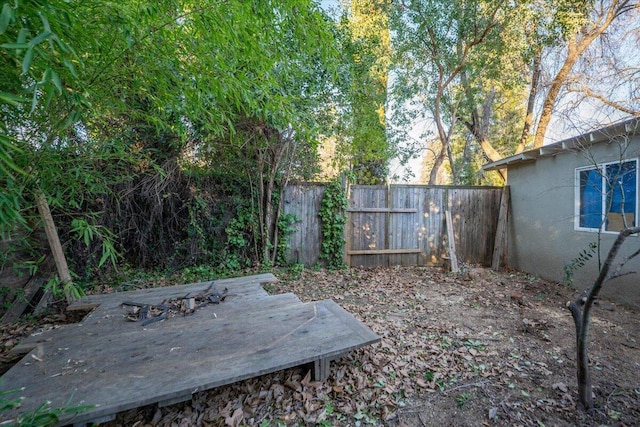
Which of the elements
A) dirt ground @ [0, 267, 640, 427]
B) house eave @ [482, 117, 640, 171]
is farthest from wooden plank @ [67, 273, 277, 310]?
house eave @ [482, 117, 640, 171]

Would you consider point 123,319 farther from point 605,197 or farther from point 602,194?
point 605,197

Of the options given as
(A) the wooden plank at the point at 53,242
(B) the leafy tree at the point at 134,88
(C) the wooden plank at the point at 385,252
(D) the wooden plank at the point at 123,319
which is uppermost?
(B) the leafy tree at the point at 134,88

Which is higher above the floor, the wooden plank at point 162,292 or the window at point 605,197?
the window at point 605,197

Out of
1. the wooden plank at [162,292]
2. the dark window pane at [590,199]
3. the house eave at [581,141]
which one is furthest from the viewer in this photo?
the dark window pane at [590,199]

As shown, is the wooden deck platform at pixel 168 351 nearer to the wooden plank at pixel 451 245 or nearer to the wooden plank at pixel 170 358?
the wooden plank at pixel 170 358

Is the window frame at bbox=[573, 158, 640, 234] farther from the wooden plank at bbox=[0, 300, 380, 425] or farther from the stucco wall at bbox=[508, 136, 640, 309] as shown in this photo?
the wooden plank at bbox=[0, 300, 380, 425]

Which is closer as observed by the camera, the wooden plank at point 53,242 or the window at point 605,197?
the wooden plank at point 53,242

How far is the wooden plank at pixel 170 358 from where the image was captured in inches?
45.0

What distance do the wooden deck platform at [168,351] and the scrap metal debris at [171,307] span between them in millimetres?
67

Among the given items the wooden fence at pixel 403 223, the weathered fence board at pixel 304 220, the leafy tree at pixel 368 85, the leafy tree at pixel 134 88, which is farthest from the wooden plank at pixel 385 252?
the leafy tree at pixel 134 88

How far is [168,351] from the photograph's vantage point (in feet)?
4.80

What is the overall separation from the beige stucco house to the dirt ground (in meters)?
0.78

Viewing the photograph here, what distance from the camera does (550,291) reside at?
12.0 feet

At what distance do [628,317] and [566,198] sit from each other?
175 centimetres
